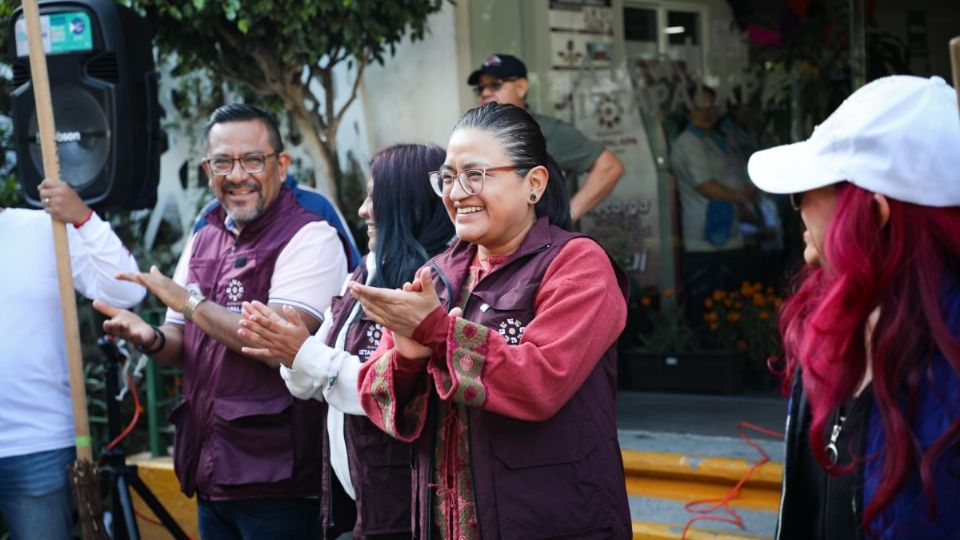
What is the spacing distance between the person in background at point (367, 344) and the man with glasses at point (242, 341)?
28 centimetres

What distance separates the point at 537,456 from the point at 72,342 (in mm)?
2021

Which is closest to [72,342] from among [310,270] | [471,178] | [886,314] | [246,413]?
[246,413]

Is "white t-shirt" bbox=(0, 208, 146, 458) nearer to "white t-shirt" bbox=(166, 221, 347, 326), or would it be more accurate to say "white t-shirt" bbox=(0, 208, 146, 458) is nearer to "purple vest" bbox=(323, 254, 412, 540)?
"white t-shirt" bbox=(166, 221, 347, 326)

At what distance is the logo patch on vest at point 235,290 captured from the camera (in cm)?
339

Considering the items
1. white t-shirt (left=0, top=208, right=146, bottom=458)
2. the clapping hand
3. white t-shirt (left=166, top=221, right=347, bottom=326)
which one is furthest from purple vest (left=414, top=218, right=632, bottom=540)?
white t-shirt (left=0, top=208, right=146, bottom=458)

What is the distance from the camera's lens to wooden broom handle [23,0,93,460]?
366cm

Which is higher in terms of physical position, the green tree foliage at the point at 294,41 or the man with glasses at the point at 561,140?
the green tree foliage at the point at 294,41

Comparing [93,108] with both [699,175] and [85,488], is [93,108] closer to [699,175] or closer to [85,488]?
[85,488]

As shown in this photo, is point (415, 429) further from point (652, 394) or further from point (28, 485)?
point (652, 394)

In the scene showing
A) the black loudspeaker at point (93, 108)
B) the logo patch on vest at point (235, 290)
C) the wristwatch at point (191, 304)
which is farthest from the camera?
the black loudspeaker at point (93, 108)

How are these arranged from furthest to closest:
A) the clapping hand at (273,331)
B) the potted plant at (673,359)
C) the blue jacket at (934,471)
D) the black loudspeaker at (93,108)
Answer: the potted plant at (673,359), the black loudspeaker at (93,108), the clapping hand at (273,331), the blue jacket at (934,471)

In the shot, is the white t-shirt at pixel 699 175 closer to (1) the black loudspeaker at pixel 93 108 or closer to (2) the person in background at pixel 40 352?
(1) the black loudspeaker at pixel 93 108

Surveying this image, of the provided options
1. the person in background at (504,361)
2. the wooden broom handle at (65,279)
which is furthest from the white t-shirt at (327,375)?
the wooden broom handle at (65,279)

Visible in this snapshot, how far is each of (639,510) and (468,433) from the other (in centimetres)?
256
